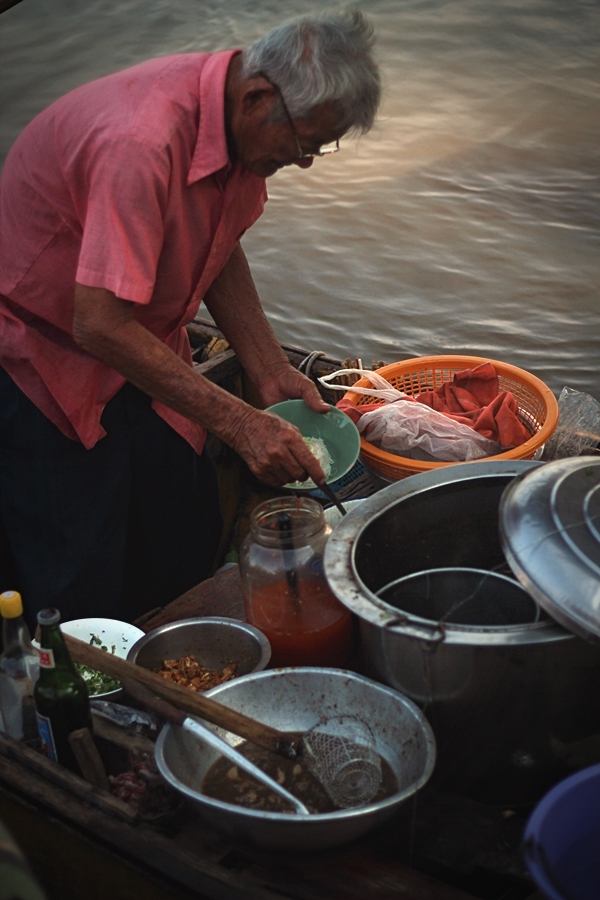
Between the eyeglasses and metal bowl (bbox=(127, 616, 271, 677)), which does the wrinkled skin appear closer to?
metal bowl (bbox=(127, 616, 271, 677))

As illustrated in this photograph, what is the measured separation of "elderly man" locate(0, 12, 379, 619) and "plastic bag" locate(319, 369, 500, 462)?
0.77 feet

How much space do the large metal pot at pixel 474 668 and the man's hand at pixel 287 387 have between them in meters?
0.74

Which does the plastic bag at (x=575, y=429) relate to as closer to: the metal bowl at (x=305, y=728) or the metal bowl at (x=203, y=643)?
the metal bowl at (x=203, y=643)

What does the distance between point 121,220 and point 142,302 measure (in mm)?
168

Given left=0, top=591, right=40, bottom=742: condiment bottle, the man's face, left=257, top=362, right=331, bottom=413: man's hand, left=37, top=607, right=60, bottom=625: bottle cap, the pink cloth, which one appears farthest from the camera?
the pink cloth

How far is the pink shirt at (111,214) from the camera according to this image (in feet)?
7.05

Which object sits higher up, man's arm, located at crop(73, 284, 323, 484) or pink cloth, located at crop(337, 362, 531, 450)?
man's arm, located at crop(73, 284, 323, 484)

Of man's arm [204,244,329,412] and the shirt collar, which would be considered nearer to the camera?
the shirt collar

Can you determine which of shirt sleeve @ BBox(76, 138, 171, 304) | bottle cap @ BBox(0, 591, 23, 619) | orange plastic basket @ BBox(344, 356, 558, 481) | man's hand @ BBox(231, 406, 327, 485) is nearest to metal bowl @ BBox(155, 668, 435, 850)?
bottle cap @ BBox(0, 591, 23, 619)

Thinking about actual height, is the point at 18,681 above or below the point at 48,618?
below

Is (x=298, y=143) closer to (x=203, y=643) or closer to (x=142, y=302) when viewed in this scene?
(x=142, y=302)

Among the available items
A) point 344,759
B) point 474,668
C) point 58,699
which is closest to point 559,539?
point 474,668

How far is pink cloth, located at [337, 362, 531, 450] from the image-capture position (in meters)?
2.99

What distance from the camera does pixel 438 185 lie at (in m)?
6.99
